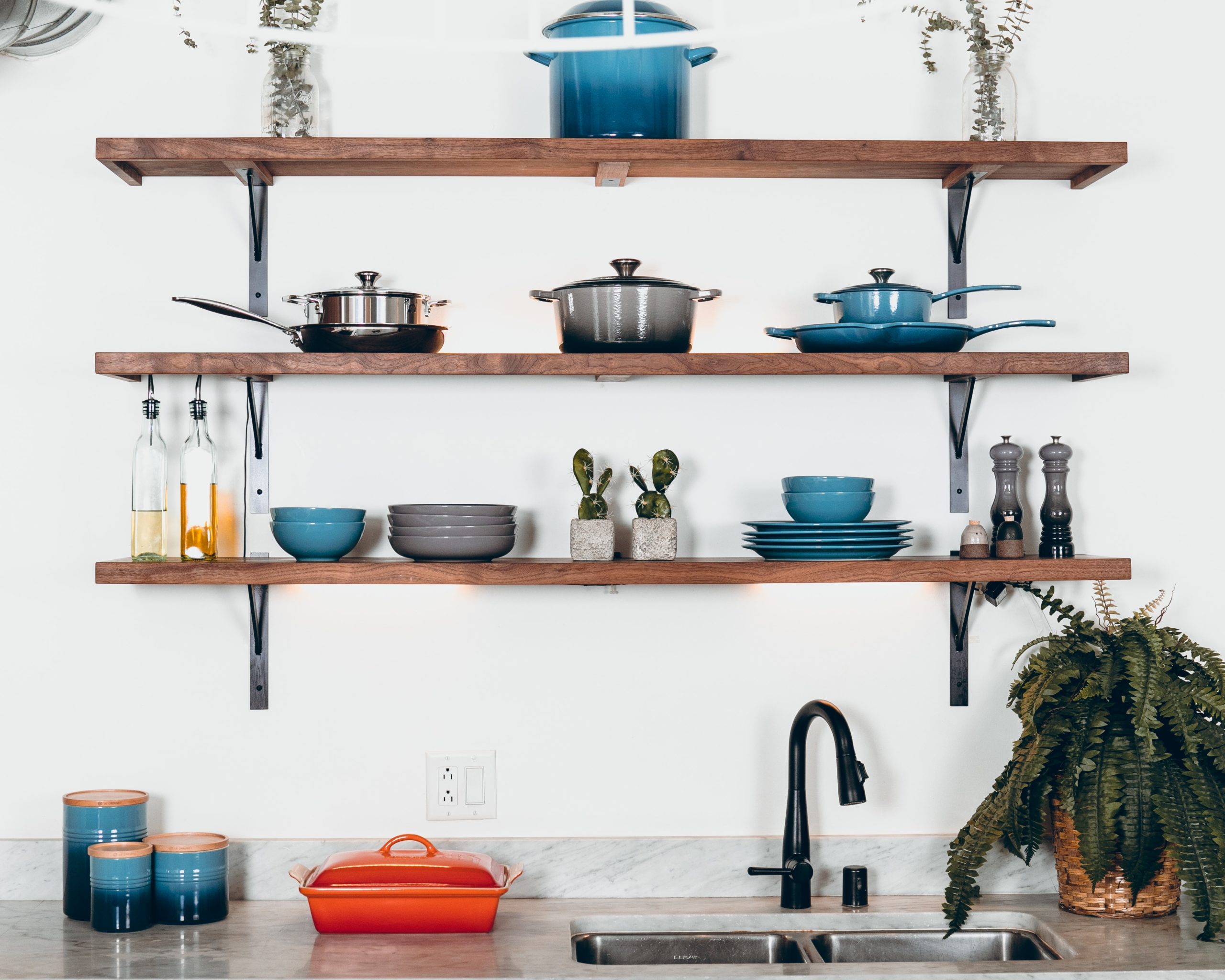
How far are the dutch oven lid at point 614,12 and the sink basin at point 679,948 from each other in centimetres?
143

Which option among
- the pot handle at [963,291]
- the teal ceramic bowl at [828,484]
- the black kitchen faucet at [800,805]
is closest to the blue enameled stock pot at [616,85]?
the pot handle at [963,291]

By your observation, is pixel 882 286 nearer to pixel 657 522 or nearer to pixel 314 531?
pixel 657 522

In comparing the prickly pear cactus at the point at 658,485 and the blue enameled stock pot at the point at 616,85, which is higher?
the blue enameled stock pot at the point at 616,85

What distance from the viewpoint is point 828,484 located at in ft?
6.01

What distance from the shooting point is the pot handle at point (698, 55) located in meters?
1.89

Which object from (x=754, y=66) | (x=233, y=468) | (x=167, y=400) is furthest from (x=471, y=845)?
(x=754, y=66)

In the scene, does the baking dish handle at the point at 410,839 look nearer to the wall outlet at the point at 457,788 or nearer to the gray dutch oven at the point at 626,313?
the wall outlet at the point at 457,788

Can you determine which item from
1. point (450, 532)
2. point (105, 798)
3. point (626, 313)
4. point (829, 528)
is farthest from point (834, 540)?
point (105, 798)

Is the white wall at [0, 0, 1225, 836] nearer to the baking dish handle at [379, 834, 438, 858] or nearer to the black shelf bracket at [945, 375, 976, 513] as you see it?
the black shelf bracket at [945, 375, 976, 513]

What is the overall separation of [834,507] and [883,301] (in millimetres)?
338

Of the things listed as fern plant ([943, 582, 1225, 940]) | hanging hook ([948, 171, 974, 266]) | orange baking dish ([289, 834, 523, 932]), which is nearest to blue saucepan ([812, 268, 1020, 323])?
hanging hook ([948, 171, 974, 266])

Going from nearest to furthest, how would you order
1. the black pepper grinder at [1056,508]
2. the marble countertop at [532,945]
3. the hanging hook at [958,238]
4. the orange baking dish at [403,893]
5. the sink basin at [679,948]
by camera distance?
the marble countertop at [532,945] → the orange baking dish at [403,893] → the sink basin at [679,948] → the black pepper grinder at [1056,508] → the hanging hook at [958,238]

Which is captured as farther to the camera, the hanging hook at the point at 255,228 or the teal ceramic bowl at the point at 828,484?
the hanging hook at the point at 255,228

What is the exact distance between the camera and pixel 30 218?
198 cm
